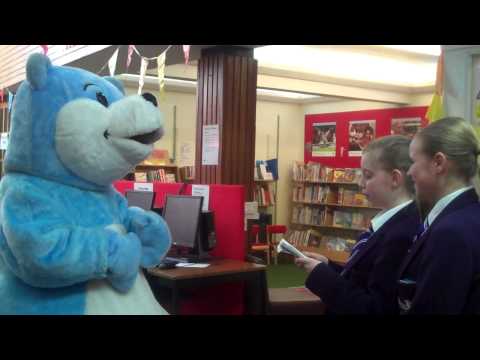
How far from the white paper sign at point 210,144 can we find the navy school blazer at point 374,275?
12.5 feet

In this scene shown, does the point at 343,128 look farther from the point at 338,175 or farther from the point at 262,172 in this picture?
the point at 262,172

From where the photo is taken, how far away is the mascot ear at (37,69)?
1.63 metres

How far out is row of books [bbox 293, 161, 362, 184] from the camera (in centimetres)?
1024

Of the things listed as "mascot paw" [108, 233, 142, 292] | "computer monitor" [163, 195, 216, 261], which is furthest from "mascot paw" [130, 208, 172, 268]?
"computer monitor" [163, 195, 216, 261]

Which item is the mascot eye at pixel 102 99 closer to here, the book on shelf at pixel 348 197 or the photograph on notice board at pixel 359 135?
the photograph on notice board at pixel 359 135

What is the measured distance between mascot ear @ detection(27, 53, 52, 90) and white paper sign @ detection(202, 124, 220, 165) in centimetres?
406

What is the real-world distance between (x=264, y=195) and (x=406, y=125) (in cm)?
294

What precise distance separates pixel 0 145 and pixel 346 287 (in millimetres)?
8150

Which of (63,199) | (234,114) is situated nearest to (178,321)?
(63,199)

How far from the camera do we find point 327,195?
35.1 ft

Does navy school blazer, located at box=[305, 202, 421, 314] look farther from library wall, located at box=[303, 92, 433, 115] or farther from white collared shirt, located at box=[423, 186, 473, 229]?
library wall, located at box=[303, 92, 433, 115]

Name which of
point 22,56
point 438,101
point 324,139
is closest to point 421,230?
point 438,101
